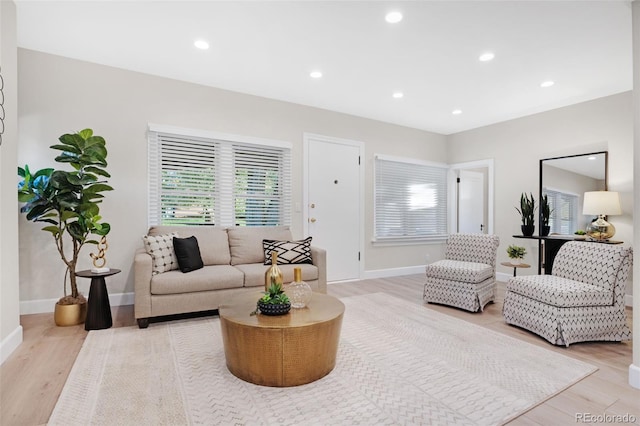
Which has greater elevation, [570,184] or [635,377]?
[570,184]

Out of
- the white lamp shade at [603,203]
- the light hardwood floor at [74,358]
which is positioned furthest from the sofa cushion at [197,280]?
the white lamp shade at [603,203]

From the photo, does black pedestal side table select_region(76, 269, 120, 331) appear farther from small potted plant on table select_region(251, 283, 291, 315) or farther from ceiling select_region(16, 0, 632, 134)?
ceiling select_region(16, 0, 632, 134)

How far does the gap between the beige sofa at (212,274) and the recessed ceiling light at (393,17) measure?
242cm

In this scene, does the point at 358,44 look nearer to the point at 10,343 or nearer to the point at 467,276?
the point at 467,276

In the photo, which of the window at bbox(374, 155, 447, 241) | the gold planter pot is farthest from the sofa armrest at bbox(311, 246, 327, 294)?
the gold planter pot

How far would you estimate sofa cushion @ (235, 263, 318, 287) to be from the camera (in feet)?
10.9

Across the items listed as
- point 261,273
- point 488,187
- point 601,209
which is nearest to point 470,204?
point 488,187

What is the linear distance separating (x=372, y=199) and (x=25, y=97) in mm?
4462

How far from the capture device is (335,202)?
4.94 metres

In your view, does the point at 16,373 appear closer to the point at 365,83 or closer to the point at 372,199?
the point at 365,83

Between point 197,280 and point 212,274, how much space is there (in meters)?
0.16

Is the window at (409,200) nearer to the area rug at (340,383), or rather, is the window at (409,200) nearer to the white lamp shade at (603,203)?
the white lamp shade at (603,203)

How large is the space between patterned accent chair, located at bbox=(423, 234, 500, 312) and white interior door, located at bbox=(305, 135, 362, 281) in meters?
1.46

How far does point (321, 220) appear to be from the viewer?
4.82 m
